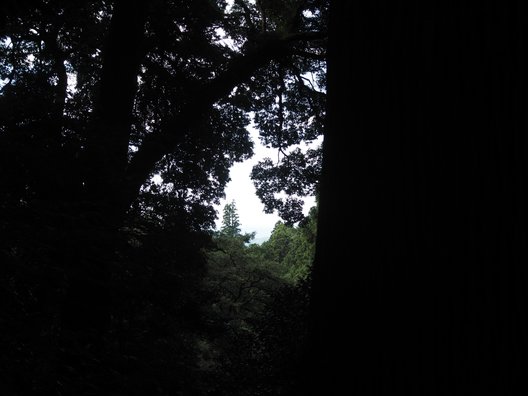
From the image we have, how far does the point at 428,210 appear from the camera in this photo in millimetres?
1269

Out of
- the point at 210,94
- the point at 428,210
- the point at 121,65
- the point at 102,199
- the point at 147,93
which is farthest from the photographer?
the point at 147,93

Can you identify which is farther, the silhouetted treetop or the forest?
the silhouetted treetop

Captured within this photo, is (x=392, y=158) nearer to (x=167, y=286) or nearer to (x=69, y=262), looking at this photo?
(x=69, y=262)

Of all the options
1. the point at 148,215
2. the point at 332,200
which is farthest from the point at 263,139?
the point at 332,200

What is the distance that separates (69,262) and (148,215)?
1967 millimetres

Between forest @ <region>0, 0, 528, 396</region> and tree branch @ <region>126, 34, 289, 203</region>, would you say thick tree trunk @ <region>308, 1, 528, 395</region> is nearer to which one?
forest @ <region>0, 0, 528, 396</region>

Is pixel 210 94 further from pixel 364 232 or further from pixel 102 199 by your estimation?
pixel 364 232

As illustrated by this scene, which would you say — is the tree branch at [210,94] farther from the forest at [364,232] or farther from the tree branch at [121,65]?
the forest at [364,232]

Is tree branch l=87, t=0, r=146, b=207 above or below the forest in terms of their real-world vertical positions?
above

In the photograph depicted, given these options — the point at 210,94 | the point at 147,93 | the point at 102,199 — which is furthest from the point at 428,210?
the point at 147,93

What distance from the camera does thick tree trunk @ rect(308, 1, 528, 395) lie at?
1070 millimetres

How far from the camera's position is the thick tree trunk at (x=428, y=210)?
1070 mm

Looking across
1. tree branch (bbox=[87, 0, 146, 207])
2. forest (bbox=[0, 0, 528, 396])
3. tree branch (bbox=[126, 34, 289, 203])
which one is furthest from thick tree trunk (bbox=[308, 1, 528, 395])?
tree branch (bbox=[126, 34, 289, 203])

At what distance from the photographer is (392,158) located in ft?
4.75
